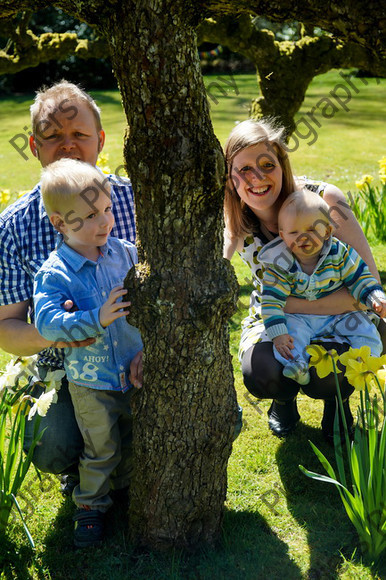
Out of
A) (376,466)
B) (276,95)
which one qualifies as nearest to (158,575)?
(376,466)

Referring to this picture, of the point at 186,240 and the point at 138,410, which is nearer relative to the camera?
the point at 186,240

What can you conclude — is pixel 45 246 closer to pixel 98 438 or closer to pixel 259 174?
pixel 98 438

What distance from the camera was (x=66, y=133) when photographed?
7.92 ft

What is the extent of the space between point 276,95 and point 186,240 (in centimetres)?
352

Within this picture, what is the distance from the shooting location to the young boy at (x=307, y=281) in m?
2.48

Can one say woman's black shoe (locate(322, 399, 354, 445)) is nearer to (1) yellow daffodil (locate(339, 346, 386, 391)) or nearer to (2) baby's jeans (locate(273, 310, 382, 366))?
(2) baby's jeans (locate(273, 310, 382, 366))

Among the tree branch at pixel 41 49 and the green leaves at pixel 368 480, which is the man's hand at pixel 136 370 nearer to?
the green leaves at pixel 368 480

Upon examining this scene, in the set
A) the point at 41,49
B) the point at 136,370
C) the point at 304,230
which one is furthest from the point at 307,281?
the point at 41,49

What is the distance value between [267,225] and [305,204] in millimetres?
343

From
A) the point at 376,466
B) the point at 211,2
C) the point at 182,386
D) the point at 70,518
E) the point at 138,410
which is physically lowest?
the point at 70,518

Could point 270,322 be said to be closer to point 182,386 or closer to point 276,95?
point 182,386

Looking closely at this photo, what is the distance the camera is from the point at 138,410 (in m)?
2.03

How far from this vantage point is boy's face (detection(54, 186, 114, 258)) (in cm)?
203

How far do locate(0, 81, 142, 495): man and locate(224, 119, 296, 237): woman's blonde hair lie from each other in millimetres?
624
